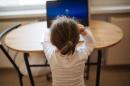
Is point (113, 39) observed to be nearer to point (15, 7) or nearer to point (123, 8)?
point (123, 8)

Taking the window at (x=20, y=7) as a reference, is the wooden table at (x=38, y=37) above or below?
below

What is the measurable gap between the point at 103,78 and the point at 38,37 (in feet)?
3.23

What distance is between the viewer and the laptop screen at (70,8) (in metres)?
1.68

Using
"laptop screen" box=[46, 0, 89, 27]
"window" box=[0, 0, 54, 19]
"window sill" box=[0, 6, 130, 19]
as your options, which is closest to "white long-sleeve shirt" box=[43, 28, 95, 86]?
"laptop screen" box=[46, 0, 89, 27]

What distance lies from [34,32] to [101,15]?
0.78 meters

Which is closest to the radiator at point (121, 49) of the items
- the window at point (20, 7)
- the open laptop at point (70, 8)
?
the open laptop at point (70, 8)

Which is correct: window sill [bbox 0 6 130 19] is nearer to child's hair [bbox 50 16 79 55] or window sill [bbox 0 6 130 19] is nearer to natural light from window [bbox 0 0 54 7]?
natural light from window [bbox 0 0 54 7]

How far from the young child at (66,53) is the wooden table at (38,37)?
24 centimetres

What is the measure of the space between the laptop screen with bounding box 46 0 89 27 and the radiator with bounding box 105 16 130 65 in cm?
52

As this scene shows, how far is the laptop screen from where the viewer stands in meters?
1.68

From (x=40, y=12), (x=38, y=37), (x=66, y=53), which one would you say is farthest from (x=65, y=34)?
(x=40, y=12)

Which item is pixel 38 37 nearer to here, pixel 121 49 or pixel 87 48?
pixel 87 48

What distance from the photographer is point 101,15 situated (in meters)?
2.18

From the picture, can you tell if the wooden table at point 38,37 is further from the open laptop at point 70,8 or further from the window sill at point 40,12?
the window sill at point 40,12
